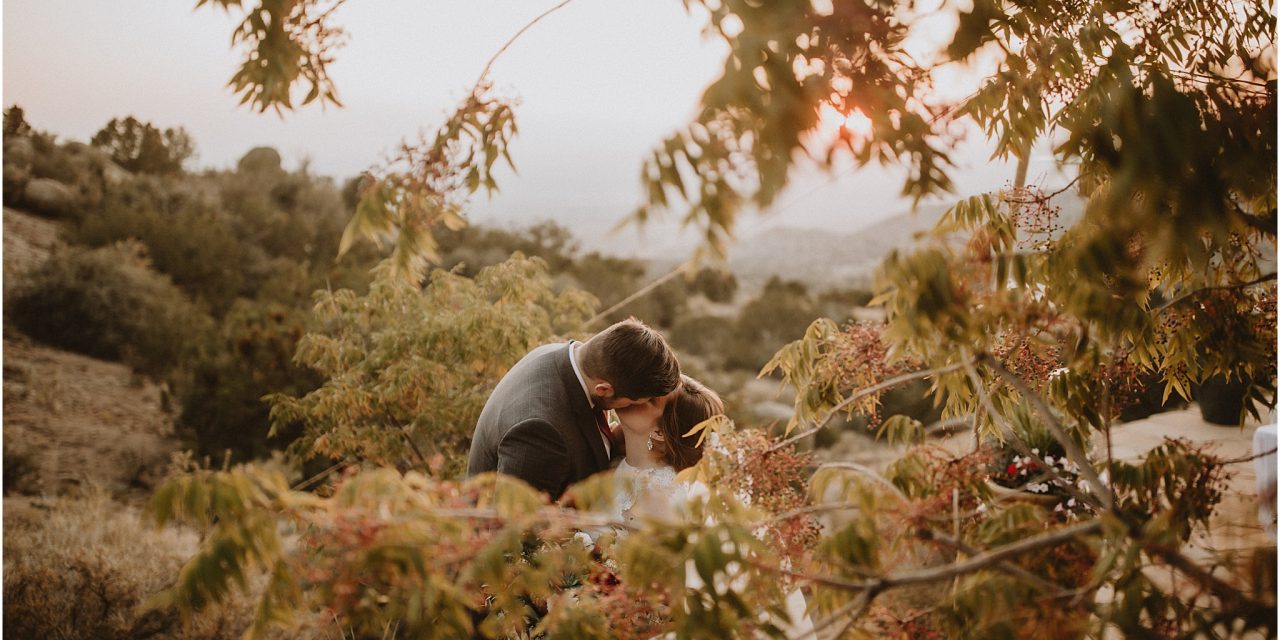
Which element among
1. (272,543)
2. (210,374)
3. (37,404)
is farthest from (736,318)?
(272,543)

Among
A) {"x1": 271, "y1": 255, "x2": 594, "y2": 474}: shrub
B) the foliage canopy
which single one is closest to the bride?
{"x1": 271, "y1": 255, "x2": 594, "y2": 474}: shrub

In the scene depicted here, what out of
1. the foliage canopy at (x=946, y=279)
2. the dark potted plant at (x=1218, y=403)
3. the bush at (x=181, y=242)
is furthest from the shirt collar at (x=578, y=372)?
the bush at (x=181, y=242)

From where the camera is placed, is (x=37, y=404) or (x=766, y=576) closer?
(x=766, y=576)

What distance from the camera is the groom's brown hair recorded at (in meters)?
2.32

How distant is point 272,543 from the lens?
1.07 metres

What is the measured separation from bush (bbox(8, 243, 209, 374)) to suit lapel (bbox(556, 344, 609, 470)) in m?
4.46

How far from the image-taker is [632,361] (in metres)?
2.32

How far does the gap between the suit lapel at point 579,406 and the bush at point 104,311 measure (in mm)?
4464

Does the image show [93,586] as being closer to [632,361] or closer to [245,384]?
[245,384]

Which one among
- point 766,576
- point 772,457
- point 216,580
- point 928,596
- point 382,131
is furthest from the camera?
point 382,131

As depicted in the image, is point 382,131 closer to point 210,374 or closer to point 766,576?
point 210,374

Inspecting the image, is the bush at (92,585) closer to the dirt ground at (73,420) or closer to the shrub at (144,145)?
the dirt ground at (73,420)

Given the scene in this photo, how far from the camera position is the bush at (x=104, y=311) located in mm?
5957

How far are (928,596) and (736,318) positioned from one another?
611 centimetres
